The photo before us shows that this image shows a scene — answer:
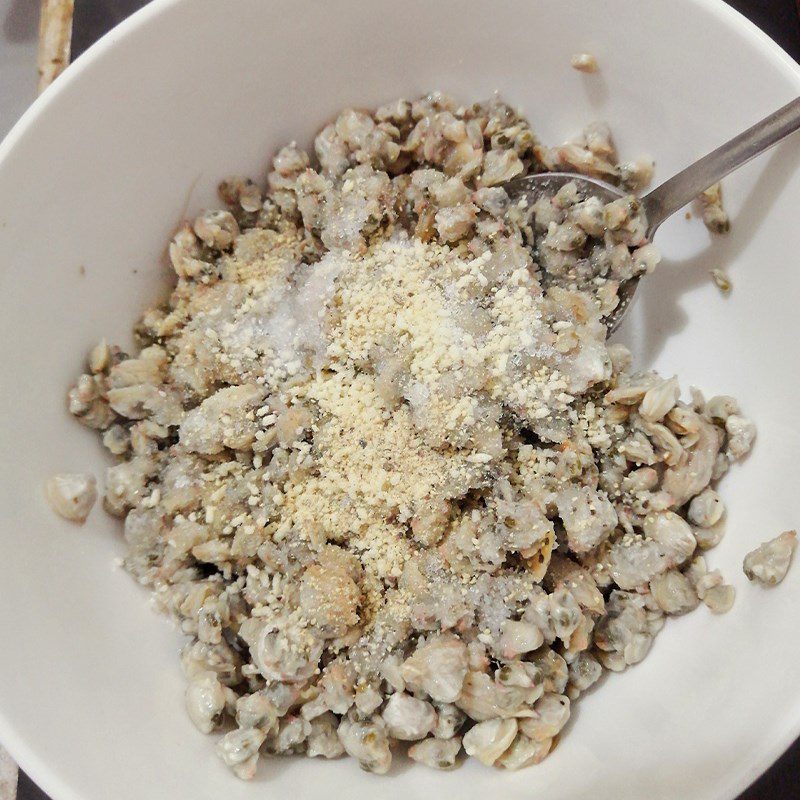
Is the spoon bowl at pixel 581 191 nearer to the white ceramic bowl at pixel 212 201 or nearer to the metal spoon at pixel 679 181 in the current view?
the metal spoon at pixel 679 181

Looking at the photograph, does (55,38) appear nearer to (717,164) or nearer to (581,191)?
(581,191)

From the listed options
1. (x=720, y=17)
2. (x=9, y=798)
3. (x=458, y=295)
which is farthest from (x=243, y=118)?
(x=9, y=798)

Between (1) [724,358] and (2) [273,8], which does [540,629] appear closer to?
(1) [724,358]

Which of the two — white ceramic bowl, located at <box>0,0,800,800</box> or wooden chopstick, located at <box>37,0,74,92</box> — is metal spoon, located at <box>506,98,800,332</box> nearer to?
white ceramic bowl, located at <box>0,0,800,800</box>

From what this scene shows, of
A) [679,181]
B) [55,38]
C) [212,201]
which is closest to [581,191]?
[679,181]

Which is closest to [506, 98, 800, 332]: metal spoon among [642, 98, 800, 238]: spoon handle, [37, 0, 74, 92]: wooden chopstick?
[642, 98, 800, 238]: spoon handle

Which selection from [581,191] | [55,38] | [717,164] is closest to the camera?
[717,164]

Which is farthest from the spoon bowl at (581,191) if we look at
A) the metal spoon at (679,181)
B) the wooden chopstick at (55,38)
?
the wooden chopstick at (55,38)
